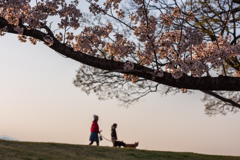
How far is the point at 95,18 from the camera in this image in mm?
14055

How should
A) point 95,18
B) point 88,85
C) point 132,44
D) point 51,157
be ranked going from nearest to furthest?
point 132,44 → point 51,157 → point 95,18 → point 88,85

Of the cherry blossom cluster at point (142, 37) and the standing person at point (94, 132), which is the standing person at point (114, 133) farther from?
the cherry blossom cluster at point (142, 37)

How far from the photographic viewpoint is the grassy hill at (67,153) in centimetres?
977

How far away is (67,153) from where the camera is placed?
35.7 feet

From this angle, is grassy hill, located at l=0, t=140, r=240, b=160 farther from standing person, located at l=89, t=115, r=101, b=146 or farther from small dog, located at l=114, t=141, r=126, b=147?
small dog, located at l=114, t=141, r=126, b=147

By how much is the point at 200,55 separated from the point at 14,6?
5.37 m

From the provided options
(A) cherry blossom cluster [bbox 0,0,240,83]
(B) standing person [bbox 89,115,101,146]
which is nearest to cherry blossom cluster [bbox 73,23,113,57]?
(A) cherry blossom cluster [bbox 0,0,240,83]

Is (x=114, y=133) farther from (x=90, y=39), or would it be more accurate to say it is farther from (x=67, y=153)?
(x=90, y=39)

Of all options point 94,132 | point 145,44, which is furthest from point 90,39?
point 94,132

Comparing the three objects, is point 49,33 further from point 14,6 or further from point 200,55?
point 200,55

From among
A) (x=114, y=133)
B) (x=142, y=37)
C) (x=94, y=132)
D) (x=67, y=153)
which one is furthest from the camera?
(x=114, y=133)

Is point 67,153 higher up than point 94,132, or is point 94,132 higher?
point 94,132

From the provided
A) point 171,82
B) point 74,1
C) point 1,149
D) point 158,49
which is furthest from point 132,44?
point 1,149

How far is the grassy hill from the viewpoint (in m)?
9.77
